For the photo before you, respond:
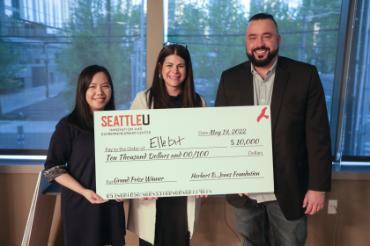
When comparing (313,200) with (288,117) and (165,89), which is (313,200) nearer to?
(288,117)

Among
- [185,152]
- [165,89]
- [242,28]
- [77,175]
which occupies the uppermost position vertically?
[242,28]

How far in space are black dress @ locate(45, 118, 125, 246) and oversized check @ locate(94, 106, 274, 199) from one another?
0.24 feet

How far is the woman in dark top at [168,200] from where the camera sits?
5.14 ft

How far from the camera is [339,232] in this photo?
239 cm

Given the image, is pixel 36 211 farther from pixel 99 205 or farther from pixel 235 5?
pixel 235 5

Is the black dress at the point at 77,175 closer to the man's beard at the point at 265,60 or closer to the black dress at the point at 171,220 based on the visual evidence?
the black dress at the point at 171,220

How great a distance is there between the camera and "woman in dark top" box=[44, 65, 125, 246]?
1502mm

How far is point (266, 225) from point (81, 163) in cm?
105

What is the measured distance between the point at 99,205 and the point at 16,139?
4.53 ft

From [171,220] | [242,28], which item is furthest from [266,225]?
[242,28]

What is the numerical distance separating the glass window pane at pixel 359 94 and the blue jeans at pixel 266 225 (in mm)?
1081

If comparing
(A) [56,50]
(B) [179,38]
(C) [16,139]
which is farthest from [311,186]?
(C) [16,139]

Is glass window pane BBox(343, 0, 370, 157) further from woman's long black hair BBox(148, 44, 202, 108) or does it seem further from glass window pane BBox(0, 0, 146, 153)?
glass window pane BBox(0, 0, 146, 153)

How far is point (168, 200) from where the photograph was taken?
1669 mm
